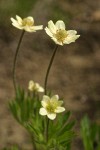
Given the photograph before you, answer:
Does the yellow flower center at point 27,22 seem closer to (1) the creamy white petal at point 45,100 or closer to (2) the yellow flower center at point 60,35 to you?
(2) the yellow flower center at point 60,35

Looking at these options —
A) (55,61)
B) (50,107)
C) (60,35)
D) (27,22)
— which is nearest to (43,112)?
(50,107)

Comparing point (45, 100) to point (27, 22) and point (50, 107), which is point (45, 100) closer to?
point (50, 107)

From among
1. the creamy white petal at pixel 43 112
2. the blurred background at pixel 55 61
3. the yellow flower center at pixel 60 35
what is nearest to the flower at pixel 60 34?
the yellow flower center at pixel 60 35

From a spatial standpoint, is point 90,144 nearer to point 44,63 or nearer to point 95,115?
point 95,115

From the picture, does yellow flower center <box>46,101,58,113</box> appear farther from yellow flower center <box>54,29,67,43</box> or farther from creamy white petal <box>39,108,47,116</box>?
yellow flower center <box>54,29,67,43</box>

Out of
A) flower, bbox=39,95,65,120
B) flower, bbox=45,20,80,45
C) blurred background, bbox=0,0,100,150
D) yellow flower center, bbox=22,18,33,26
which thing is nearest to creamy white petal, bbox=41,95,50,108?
flower, bbox=39,95,65,120

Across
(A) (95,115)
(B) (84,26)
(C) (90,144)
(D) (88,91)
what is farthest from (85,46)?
(C) (90,144)

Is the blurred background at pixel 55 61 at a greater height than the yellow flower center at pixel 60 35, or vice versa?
the blurred background at pixel 55 61
